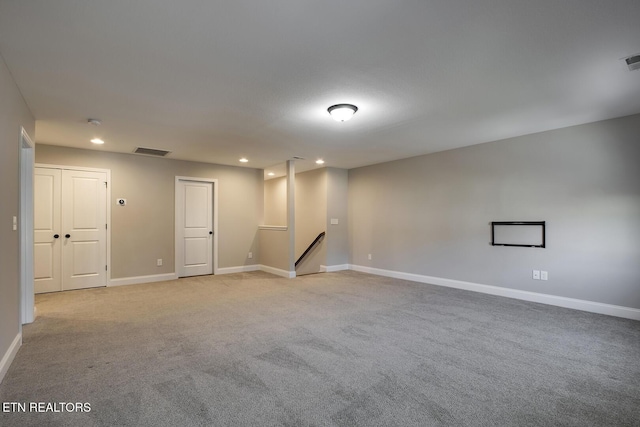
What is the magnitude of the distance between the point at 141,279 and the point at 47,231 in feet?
5.43

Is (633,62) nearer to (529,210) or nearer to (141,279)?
(529,210)

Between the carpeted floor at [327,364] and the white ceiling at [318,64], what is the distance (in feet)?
7.93

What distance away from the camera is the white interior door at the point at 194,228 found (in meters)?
6.62

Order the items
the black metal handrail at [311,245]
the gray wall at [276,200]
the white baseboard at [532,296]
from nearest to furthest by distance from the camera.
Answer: the white baseboard at [532,296], the black metal handrail at [311,245], the gray wall at [276,200]

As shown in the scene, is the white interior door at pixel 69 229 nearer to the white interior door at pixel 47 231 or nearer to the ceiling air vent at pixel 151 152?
the white interior door at pixel 47 231

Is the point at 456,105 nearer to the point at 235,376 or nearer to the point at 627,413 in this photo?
the point at 627,413

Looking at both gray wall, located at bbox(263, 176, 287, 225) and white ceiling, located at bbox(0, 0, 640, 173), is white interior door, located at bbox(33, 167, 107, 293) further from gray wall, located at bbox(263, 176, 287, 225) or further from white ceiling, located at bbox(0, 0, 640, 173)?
gray wall, located at bbox(263, 176, 287, 225)

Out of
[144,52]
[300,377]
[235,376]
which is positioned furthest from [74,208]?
[300,377]

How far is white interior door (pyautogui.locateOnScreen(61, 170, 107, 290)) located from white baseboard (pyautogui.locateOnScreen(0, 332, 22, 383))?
2.81 m

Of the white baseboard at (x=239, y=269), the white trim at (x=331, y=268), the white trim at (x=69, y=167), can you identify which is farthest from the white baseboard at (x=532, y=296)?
the white trim at (x=69, y=167)

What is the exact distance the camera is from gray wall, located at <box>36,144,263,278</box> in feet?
19.2

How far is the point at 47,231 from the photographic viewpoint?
5301 millimetres

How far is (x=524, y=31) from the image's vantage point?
2184mm

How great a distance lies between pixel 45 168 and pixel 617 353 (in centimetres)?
775
